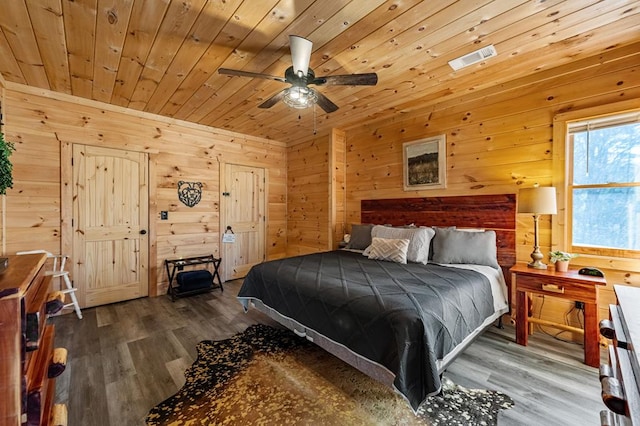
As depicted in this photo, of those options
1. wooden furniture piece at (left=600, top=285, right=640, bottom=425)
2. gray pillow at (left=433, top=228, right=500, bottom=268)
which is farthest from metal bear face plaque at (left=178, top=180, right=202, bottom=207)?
wooden furniture piece at (left=600, top=285, right=640, bottom=425)

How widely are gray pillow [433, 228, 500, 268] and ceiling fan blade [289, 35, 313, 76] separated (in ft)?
7.42

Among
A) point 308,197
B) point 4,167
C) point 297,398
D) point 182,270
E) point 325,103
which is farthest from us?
point 308,197

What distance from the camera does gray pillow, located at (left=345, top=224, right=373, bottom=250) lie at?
12.2 ft

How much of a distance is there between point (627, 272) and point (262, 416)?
321cm

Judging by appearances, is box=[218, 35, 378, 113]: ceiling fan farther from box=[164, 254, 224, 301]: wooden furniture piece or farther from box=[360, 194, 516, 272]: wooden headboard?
box=[164, 254, 224, 301]: wooden furniture piece

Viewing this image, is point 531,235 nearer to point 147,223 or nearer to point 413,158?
point 413,158

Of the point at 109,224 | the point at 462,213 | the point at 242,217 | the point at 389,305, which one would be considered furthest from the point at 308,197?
the point at 389,305

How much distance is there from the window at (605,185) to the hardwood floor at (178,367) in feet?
3.40

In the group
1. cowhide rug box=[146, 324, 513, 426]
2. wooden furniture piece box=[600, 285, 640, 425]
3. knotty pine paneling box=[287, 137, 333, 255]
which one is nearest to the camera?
wooden furniture piece box=[600, 285, 640, 425]

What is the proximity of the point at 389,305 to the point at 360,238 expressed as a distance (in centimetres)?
211

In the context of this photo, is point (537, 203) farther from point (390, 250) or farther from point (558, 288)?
point (390, 250)

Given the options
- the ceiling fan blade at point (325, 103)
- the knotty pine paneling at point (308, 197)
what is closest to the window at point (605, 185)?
the ceiling fan blade at point (325, 103)

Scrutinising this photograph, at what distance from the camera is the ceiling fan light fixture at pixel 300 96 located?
2.23 m

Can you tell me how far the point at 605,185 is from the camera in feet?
8.11
